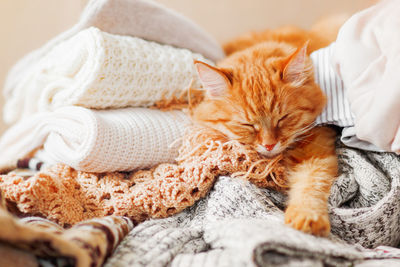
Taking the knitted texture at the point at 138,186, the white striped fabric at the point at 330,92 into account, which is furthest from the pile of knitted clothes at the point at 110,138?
the white striped fabric at the point at 330,92

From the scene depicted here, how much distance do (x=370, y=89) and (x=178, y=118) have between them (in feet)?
2.11

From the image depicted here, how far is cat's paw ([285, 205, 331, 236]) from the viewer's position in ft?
2.38

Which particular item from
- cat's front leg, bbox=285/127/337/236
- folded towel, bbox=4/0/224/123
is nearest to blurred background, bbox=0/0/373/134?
folded towel, bbox=4/0/224/123

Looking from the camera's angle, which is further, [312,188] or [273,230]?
[312,188]

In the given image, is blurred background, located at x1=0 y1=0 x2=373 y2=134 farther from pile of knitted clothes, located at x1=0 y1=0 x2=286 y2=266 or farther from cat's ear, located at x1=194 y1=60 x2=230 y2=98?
cat's ear, located at x1=194 y1=60 x2=230 y2=98

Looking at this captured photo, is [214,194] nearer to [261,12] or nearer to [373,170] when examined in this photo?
[373,170]

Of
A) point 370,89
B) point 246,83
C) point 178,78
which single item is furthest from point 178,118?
point 370,89

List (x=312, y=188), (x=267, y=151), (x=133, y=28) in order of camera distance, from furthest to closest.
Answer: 1. (x=133, y=28)
2. (x=267, y=151)
3. (x=312, y=188)

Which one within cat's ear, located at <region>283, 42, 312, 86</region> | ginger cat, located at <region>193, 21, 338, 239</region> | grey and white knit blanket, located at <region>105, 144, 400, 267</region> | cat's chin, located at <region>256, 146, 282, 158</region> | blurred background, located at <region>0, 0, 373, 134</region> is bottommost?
grey and white knit blanket, located at <region>105, 144, 400, 267</region>

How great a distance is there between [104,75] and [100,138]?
0.75 feet

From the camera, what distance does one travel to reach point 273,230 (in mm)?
661

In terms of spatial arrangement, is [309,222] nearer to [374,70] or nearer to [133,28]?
[374,70]

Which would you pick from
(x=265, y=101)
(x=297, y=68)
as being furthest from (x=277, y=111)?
(x=297, y=68)

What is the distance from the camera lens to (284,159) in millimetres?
1025
